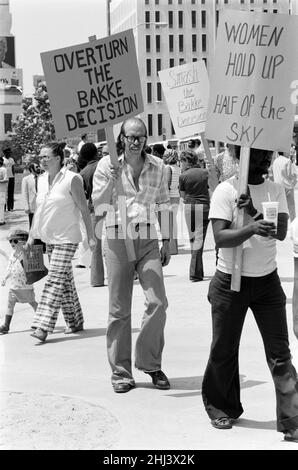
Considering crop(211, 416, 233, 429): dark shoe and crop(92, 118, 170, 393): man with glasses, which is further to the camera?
crop(92, 118, 170, 393): man with glasses

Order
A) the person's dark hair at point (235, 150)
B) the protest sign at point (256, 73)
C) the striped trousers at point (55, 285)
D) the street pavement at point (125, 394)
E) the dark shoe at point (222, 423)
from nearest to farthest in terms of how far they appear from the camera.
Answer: the street pavement at point (125, 394) < the dark shoe at point (222, 423) < the protest sign at point (256, 73) < the person's dark hair at point (235, 150) < the striped trousers at point (55, 285)

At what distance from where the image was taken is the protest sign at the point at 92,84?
7.24m

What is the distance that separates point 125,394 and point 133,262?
0.89m

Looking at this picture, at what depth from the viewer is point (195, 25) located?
153 metres

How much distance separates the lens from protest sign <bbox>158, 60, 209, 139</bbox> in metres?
12.9

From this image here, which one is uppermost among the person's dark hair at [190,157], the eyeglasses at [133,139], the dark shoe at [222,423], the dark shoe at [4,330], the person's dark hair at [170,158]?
the eyeglasses at [133,139]

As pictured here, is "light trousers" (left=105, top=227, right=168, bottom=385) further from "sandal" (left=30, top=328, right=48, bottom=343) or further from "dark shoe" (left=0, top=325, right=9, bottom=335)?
"dark shoe" (left=0, top=325, right=9, bottom=335)

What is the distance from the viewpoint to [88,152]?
44.4ft

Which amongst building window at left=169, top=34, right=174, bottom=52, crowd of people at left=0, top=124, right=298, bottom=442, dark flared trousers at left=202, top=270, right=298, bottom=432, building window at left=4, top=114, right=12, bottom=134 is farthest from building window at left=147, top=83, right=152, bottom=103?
dark flared trousers at left=202, top=270, right=298, bottom=432

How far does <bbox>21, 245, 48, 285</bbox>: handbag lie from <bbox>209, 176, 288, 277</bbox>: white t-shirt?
3.98m

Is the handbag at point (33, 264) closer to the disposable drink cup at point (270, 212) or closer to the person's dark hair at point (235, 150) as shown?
the person's dark hair at point (235, 150)

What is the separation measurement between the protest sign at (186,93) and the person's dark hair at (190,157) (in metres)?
0.64

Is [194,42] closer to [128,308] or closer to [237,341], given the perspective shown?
[128,308]

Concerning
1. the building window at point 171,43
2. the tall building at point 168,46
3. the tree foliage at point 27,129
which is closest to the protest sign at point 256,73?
the tree foliage at point 27,129
